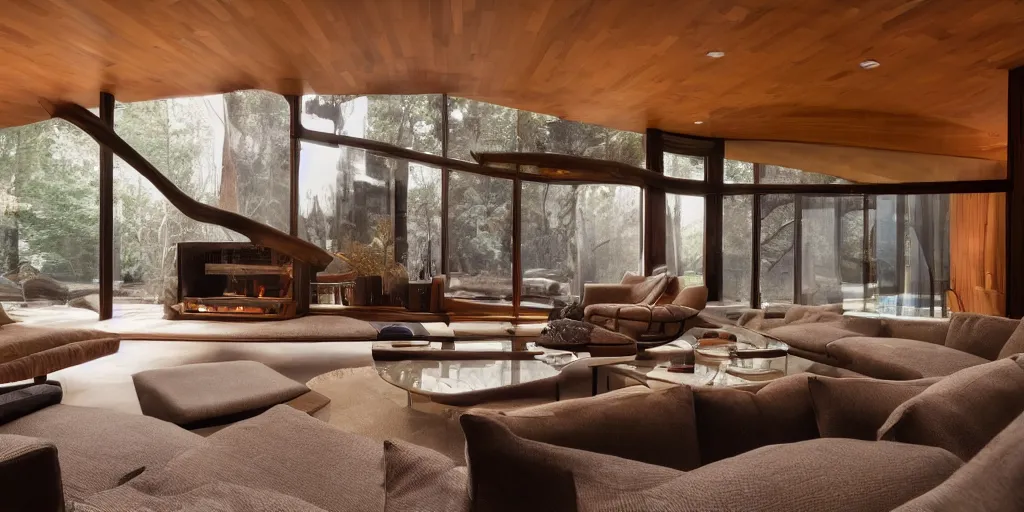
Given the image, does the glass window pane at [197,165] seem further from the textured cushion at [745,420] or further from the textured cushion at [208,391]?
the textured cushion at [745,420]

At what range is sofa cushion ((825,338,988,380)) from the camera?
10.4 ft

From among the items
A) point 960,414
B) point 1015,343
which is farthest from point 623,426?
point 1015,343

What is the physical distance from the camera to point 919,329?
4285 millimetres

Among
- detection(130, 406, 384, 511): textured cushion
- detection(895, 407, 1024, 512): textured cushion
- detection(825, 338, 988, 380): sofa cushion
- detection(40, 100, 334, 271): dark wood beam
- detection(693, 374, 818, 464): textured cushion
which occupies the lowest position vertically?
detection(825, 338, 988, 380): sofa cushion

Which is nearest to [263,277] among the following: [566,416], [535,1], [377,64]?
[377,64]

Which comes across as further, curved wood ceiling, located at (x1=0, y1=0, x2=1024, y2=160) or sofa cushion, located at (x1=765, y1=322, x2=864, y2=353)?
curved wood ceiling, located at (x1=0, y1=0, x2=1024, y2=160)

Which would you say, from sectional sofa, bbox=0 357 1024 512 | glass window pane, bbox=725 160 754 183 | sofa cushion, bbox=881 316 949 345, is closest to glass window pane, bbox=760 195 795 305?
glass window pane, bbox=725 160 754 183

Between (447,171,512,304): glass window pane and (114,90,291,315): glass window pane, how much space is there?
218cm

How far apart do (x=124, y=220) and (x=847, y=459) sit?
27.8 ft

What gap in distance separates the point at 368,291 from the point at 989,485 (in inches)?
283

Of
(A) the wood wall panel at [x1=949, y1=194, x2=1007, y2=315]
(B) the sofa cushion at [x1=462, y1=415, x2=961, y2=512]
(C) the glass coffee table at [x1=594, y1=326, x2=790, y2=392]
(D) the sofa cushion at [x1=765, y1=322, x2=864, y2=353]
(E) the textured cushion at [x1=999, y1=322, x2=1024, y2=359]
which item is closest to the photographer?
(B) the sofa cushion at [x1=462, y1=415, x2=961, y2=512]

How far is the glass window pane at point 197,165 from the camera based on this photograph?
24.4ft

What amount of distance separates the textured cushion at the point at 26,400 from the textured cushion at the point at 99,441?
0.03 meters

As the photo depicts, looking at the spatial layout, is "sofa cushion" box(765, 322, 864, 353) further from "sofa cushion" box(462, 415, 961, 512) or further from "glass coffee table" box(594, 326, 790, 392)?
"sofa cushion" box(462, 415, 961, 512)
